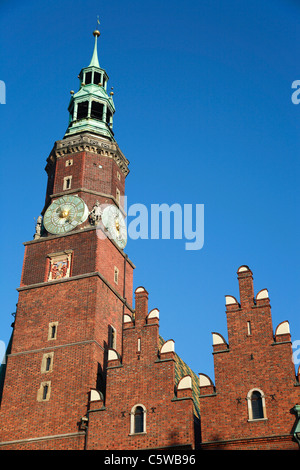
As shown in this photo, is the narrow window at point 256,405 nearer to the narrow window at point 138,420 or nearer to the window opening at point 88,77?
the narrow window at point 138,420

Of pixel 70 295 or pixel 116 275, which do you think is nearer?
pixel 70 295

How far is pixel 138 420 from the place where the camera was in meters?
30.5

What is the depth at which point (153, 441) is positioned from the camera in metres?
29.4

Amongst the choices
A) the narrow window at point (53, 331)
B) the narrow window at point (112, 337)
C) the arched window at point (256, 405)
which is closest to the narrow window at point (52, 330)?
the narrow window at point (53, 331)

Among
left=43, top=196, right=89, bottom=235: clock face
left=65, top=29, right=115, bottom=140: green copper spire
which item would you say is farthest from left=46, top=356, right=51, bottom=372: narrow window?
left=65, top=29, right=115, bottom=140: green copper spire

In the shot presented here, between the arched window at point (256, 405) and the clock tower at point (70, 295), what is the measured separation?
8022 millimetres

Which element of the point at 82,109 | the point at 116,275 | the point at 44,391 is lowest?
the point at 44,391

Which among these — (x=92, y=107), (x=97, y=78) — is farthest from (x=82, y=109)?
(x=97, y=78)

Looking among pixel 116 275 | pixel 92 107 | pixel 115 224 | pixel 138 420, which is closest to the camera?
pixel 138 420

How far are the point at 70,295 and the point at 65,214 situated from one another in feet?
20.0

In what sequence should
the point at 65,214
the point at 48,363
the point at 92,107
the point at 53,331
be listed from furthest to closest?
1. the point at 92,107
2. the point at 65,214
3. the point at 53,331
4. the point at 48,363

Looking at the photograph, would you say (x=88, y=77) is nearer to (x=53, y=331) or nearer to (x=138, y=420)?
(x=53, y=331)

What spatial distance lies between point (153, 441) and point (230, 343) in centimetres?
542
